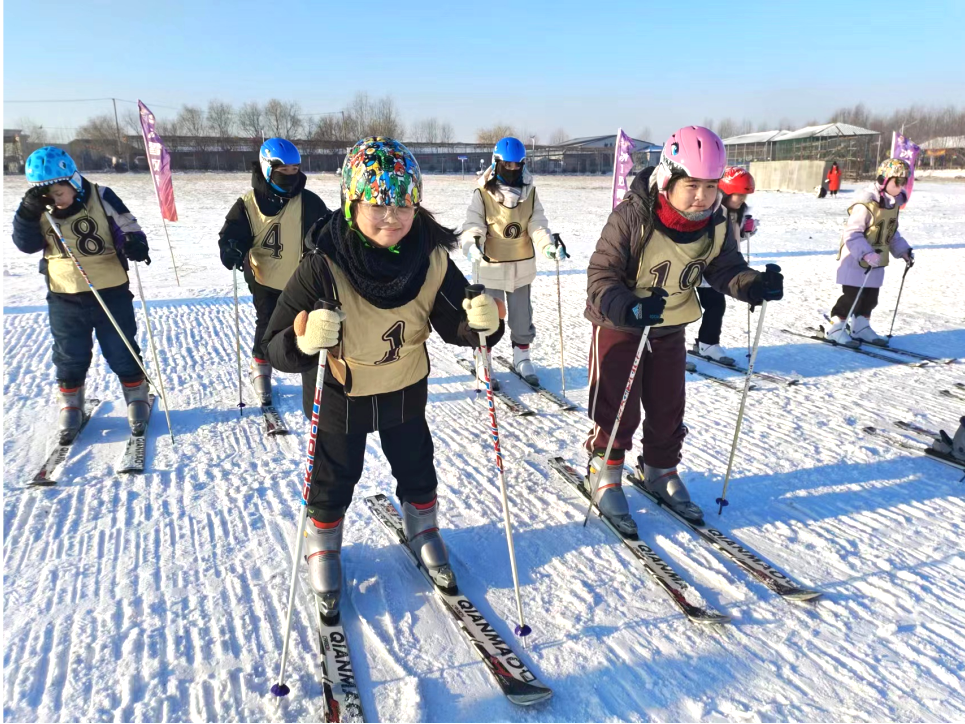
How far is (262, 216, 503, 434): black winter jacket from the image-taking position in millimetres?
2512

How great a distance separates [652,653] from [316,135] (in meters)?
78.1

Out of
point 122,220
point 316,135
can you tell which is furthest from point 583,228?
point 316,135

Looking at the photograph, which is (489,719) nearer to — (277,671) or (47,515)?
(277,671)

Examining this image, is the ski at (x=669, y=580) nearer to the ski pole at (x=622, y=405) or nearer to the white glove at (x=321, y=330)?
the ski pole at (x=622, y=405)

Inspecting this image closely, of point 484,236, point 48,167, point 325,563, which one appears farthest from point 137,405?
point 484,236

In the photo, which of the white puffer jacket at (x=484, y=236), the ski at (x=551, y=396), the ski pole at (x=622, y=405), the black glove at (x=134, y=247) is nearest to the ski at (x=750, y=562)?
the ski pole at (x=622, y=405)

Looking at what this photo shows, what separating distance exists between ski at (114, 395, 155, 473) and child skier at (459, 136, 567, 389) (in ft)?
9.00

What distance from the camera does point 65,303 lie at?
14.6 ft

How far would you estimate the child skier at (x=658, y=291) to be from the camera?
10.2ft

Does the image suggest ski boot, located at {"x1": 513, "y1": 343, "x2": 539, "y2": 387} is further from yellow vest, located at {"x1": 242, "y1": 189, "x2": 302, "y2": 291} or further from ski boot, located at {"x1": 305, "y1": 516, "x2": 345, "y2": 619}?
ski boot, located at {"x1": 305, "y1": 516, "x2": 345, "y2": 619}

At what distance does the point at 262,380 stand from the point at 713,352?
189 inches

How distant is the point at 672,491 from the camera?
3.72 m

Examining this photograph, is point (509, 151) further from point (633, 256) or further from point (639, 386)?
point (639, 386)

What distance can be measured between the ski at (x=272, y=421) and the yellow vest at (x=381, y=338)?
2.32 meters
